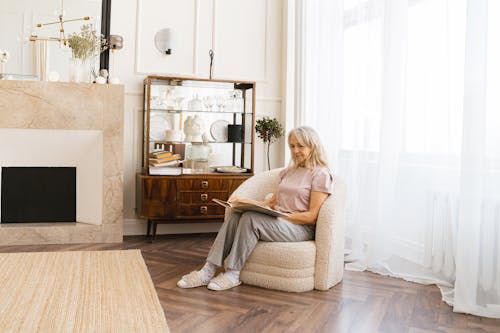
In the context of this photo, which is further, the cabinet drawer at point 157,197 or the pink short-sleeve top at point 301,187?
the cabinet drawer at point 157,197

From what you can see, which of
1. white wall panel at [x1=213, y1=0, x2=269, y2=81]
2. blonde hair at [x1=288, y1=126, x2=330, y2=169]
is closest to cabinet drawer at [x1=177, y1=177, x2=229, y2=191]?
white wall panel at [x1=213, y1=0, x2=269, y2=81]

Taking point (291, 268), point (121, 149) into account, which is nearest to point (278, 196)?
point (291, 268)

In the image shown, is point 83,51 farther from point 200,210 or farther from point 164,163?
point 200,210

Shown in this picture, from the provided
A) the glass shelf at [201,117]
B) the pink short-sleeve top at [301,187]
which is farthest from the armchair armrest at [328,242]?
the glass shelf at [201,117]

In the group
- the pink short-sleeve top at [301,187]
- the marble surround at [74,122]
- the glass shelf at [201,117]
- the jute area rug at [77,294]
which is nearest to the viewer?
the jute area rug at [77,294]

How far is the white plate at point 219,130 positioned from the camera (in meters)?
5.33

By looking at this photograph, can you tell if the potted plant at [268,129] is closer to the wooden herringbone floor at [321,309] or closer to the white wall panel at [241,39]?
the white wall panel at [241,39]

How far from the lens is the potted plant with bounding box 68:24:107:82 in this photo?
4.84m

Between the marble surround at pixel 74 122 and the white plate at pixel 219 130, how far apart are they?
94 centimetres

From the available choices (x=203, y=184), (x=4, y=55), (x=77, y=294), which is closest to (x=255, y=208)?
(x=77, y=294)

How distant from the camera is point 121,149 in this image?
4922mm

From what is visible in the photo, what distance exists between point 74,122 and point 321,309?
2.98m

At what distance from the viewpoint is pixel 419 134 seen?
378cm

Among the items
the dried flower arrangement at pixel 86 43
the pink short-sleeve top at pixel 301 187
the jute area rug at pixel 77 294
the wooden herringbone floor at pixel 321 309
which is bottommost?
the wooden herringbone floor at pixel 321 309
